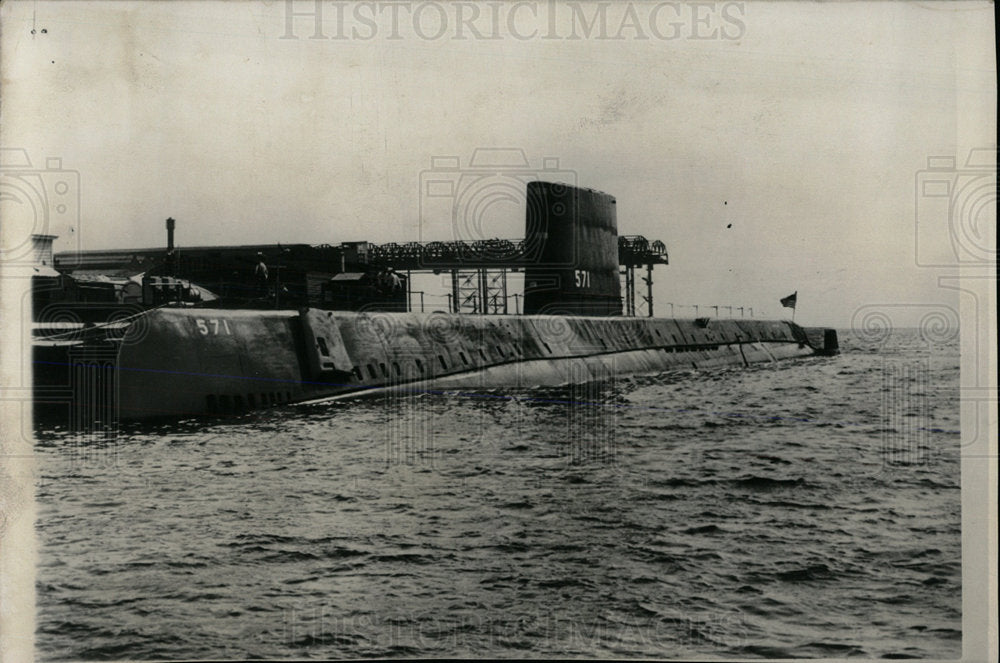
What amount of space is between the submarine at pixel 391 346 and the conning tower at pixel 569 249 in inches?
1.1

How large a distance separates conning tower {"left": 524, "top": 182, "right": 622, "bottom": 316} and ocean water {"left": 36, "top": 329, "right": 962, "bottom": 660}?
8129 mm

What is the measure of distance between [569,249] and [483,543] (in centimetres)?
1312

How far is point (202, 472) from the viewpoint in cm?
825

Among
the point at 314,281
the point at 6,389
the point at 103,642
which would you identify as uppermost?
the point at 314,281

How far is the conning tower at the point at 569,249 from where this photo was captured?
1862 centimetres

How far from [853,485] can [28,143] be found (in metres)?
8.01

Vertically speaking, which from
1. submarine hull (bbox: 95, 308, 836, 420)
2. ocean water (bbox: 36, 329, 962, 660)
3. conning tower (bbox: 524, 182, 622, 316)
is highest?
conning tower (bbox: 524, 182, 622, 316)

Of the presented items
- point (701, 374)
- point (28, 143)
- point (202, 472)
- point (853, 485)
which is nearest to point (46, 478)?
point (202, 472)

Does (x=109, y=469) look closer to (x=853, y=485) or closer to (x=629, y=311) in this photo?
(x=853, y=485)

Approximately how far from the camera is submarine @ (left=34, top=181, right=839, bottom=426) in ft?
35.6

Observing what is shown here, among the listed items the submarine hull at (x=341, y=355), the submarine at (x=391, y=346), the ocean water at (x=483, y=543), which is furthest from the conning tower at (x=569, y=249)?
the ocean water at (x=483, y=543)

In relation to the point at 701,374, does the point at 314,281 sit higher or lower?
higher

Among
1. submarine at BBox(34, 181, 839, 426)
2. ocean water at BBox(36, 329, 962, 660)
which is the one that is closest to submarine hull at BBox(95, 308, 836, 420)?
submarine at BBox(34, 181, 839, 426)

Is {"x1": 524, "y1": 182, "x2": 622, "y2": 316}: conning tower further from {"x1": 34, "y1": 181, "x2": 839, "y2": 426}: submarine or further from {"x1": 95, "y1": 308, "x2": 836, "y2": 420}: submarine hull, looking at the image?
{"x1": 95, "y1": 308, "x2": 836, "y2": 420}: submarine hull
